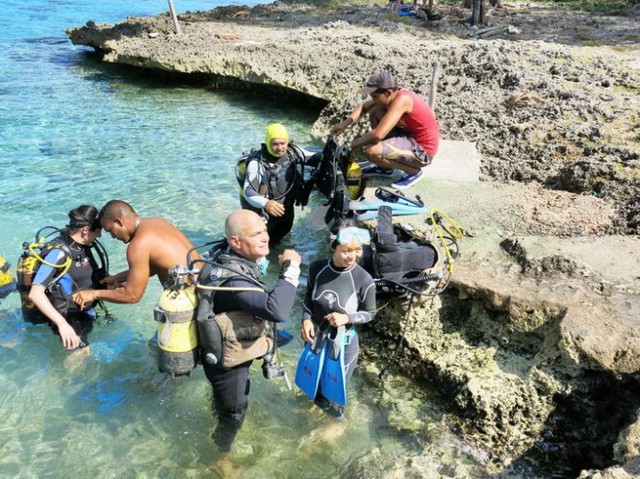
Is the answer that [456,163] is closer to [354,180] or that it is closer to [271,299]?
[354,180]

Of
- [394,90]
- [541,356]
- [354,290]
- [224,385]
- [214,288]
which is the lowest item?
[541,356]

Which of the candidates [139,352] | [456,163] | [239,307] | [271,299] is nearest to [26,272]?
[139,352]

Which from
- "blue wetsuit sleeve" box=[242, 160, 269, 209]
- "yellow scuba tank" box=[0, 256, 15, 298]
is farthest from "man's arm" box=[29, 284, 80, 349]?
"blue wetsuit sleeve" box=[242, 160, 269, 209]

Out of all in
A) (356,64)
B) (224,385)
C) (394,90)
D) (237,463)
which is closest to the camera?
(224,385)

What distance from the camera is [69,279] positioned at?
437 centimetres

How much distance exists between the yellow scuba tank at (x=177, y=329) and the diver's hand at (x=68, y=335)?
44.9 inches

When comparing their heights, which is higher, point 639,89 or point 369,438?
point 639,89

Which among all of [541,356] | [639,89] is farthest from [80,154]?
[639,89]

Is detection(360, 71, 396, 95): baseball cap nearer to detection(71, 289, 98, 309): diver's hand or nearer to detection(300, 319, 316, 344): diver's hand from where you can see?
detection(300, 319, 316, 344): diver's hand

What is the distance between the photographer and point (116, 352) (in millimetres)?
5344

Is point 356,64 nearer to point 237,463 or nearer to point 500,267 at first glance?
point 500,267

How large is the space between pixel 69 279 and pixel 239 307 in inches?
70.9

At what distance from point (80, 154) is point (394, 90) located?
6767mm

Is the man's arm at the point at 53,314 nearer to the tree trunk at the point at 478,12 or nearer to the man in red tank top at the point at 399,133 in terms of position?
the man in red tank top at the point at 399,133
